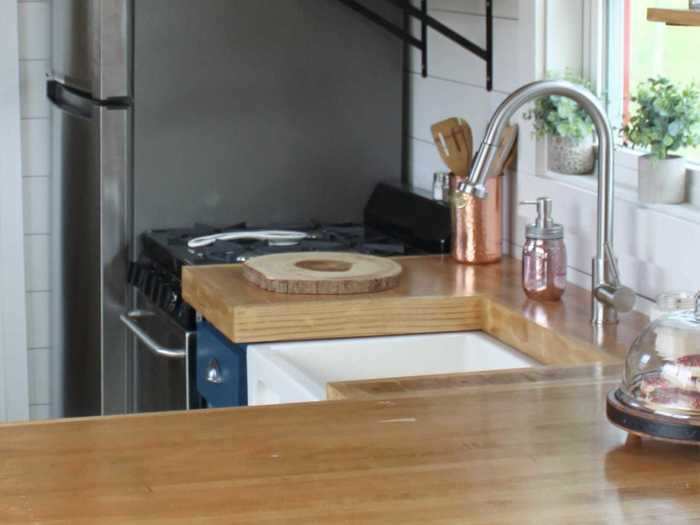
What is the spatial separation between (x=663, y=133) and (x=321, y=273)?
700mm

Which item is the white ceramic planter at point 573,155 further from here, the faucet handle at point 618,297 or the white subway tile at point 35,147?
the white subway tile at point 35,147

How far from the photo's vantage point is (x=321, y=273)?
2.77 m

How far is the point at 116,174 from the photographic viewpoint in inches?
135

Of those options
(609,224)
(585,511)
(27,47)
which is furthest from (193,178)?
(585,511)

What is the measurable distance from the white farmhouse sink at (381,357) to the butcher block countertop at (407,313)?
0.02 m

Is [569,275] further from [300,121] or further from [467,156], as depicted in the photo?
[300,121]

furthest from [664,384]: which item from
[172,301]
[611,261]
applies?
[172,301]

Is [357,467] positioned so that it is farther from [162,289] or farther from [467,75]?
[467,75]

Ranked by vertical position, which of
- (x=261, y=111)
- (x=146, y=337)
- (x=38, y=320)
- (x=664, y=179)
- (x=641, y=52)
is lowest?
(x=38, y=320)

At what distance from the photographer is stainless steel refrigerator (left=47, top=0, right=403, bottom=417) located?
3.40 m

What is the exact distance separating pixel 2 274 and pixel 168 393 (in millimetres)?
1222

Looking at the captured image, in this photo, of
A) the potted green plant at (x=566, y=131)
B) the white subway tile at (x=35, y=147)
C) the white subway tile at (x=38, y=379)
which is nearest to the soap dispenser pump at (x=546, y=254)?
the potted green plant at (x=566, y=131)

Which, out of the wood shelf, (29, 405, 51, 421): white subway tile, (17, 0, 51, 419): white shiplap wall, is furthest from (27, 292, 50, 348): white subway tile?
the wood shelf

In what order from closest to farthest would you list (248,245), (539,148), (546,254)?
1. (546,254)
2. (539,148)
3. (248,245)
